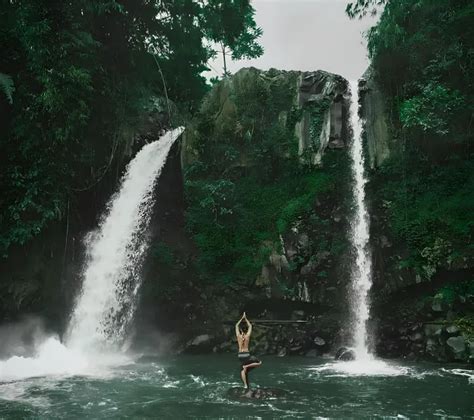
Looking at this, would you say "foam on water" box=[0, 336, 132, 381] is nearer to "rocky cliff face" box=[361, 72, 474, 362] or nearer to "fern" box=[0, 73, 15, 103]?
"fern" box=[0, 73, 15, 103]

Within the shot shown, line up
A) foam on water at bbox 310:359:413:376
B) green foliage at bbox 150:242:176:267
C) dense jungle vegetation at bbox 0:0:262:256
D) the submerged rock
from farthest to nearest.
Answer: green foliage at bbox 150:242:176:267, dense jungle vegetation at bbox 0:0:262:256, the submerged rock, foam on water at bbox 310:359:413:376

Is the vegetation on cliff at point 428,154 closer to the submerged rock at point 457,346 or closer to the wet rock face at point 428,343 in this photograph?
the wet rock face at point 428,343

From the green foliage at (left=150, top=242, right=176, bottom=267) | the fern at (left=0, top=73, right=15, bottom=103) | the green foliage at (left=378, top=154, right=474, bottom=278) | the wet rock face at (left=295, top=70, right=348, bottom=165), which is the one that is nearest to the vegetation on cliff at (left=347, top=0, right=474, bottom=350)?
the green foliage at (left=378, top=154, right=474, bottom=278)

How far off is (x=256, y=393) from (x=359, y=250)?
8658mm

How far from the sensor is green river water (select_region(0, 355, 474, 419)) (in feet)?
30.5

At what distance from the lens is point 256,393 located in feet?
33.9

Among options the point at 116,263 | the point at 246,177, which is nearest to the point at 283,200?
the point at 246,177

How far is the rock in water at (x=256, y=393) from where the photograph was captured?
10234mm

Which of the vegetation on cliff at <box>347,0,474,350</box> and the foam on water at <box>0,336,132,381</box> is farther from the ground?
the vegetation on cliff at <box>347,0,474,350</box>

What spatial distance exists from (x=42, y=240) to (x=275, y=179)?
996 centimetres

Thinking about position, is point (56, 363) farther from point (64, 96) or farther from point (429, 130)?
point (429, 130)

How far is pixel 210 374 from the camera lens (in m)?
13.1

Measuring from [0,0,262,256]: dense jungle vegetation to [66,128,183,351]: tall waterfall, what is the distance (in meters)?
1.49

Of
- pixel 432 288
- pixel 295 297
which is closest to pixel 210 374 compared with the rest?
pixel 295 297
